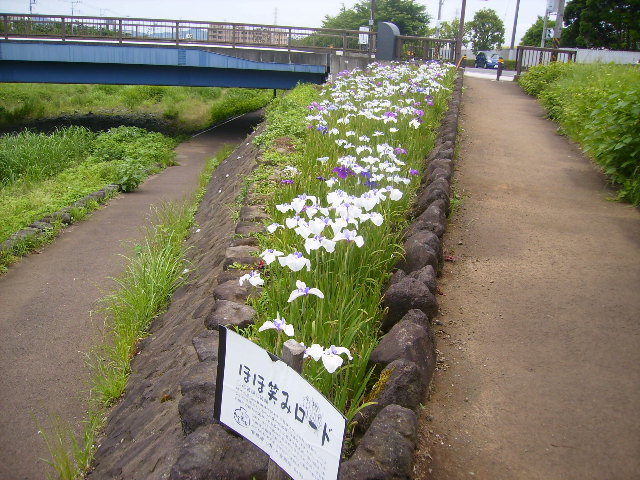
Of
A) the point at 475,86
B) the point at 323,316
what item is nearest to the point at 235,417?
the point at 323,316

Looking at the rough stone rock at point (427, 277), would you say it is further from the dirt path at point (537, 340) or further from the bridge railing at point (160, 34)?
the bridge railing at point (160, 34)

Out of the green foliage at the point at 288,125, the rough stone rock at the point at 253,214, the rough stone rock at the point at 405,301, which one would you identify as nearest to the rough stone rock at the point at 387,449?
the rough stone rock at the point at 405,301

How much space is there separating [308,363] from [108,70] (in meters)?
24.4

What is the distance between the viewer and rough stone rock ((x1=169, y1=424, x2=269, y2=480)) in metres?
2.71

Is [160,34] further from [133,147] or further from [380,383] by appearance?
[380,383]

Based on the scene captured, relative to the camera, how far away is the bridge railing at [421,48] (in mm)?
25734

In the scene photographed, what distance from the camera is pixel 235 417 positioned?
2268 millimetres

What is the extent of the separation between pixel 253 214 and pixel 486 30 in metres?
78.3

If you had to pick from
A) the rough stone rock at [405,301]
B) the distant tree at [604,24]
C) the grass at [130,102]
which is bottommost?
the grass at [130,102]

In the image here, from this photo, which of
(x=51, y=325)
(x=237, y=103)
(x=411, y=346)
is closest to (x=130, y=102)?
(x=237, y=103)

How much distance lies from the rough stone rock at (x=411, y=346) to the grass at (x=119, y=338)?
2.29m

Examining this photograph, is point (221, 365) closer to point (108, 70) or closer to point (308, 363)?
point (308, 363)

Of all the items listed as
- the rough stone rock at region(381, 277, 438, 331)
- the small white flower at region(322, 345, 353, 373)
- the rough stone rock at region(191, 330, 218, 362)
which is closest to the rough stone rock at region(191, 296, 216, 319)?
the rough stone rock at region(191, 330, 218, 362)

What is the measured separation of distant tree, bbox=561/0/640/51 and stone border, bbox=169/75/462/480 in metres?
40.7
